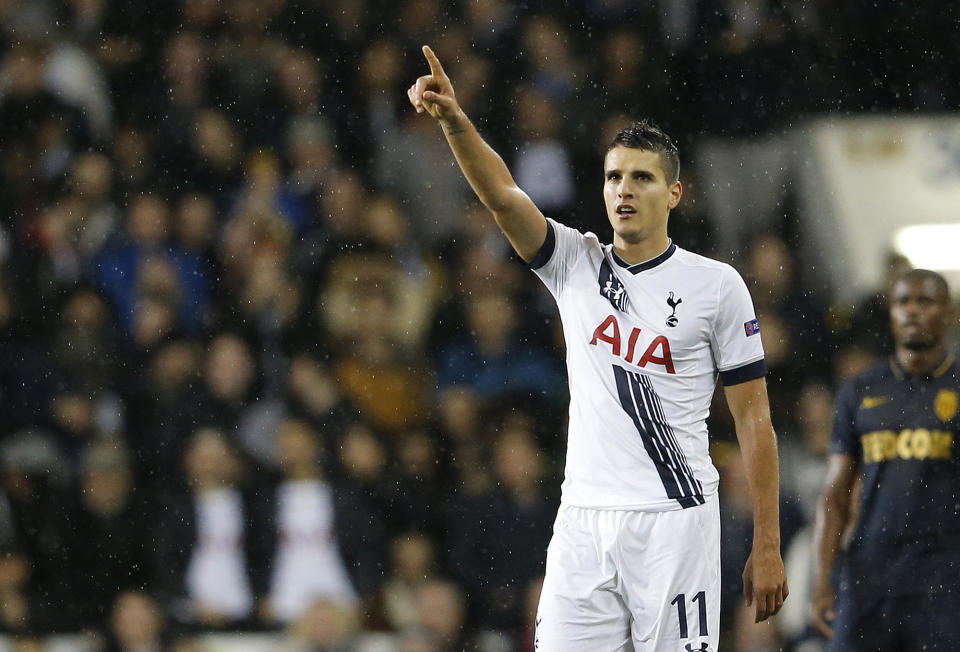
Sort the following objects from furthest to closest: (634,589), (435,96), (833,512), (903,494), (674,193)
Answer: (833,512), (903,494), (674,193), (634,589), (435,96)

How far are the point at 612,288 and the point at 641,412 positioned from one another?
1.06 feet

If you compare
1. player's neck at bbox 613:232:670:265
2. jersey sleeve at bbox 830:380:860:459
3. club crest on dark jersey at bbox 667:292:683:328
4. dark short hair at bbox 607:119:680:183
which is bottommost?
jersey sleeve at bbox 830:380:860:459

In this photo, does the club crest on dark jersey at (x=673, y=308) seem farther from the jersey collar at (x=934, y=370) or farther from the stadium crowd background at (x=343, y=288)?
the stadium crowd background at (x=343, y=288)

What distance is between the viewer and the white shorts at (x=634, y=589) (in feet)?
9.93

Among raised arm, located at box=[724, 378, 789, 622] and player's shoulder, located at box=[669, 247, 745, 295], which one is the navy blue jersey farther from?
player's shoulder, located at box=[669, 247, 745, 295]

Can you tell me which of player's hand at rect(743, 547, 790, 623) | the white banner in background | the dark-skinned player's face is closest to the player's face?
player's hand at rect(743, 547, 790, 623)

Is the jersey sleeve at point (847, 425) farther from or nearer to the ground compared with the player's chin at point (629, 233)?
nearer to the ground

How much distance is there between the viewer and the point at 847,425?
4.18 meters

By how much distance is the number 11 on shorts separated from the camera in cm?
303

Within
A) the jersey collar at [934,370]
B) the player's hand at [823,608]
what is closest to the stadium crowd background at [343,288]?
the player's hand at [823,608]

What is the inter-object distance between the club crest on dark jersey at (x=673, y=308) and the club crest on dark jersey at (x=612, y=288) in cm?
11

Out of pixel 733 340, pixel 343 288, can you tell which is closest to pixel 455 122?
pixel 733 340

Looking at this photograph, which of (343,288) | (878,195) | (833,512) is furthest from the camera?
(878,195)

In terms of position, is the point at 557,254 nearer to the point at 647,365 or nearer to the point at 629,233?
the point at 629,233
